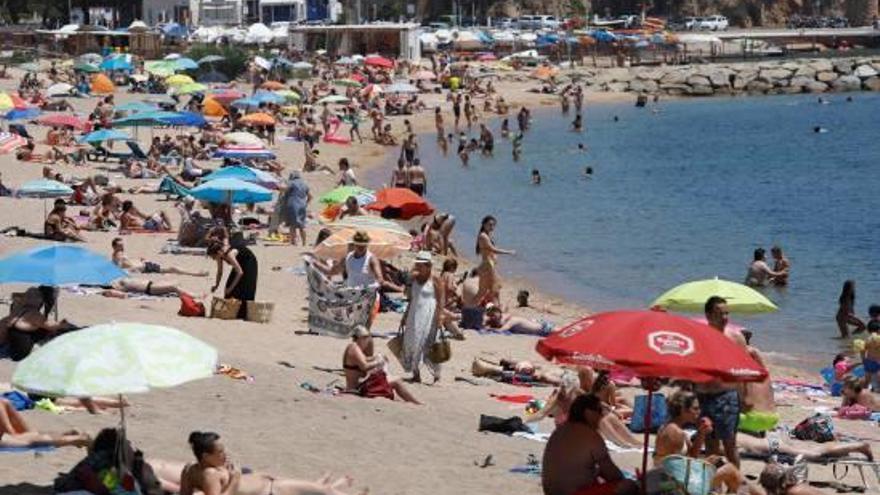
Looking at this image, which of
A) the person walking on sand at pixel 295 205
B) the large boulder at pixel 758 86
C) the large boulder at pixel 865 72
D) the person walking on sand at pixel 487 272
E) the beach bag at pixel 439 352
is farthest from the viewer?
the large boulder at pixel 865 72

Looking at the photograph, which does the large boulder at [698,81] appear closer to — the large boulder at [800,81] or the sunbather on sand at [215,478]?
the large boulder at [800,81]

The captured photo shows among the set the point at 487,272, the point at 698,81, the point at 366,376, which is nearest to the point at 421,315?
the point at 366,376

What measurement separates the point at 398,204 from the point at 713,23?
316 ft

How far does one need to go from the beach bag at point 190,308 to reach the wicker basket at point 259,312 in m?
0.50

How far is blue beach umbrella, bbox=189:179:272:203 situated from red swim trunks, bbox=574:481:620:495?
14.2m

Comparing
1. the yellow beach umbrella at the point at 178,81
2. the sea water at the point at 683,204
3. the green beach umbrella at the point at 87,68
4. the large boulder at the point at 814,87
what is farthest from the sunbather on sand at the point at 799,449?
the large boulder at the point at 814,87

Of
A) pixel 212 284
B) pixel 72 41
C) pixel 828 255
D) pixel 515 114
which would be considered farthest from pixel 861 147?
pixel 212 284

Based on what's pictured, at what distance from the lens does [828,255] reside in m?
31.5

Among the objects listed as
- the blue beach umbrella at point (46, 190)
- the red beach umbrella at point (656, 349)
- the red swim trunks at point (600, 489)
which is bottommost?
the blue beach umbrella at point (46, 190)

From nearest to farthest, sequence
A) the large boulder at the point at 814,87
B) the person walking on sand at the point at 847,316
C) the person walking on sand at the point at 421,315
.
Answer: the person walking on sand at the point at 421,315 → the person walking on sand at the point at 847,316 → the large boulder at the point at 814,87

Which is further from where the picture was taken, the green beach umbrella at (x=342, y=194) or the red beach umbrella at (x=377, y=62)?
the red beach umbrella at (x=377, y=62)

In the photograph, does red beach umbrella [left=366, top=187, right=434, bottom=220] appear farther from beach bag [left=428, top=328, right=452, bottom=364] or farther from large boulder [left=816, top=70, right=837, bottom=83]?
large boulder [left=816, top=70, right=837, bottom=83]

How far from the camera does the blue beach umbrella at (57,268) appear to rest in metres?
13.4

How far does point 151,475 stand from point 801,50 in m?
99.5
